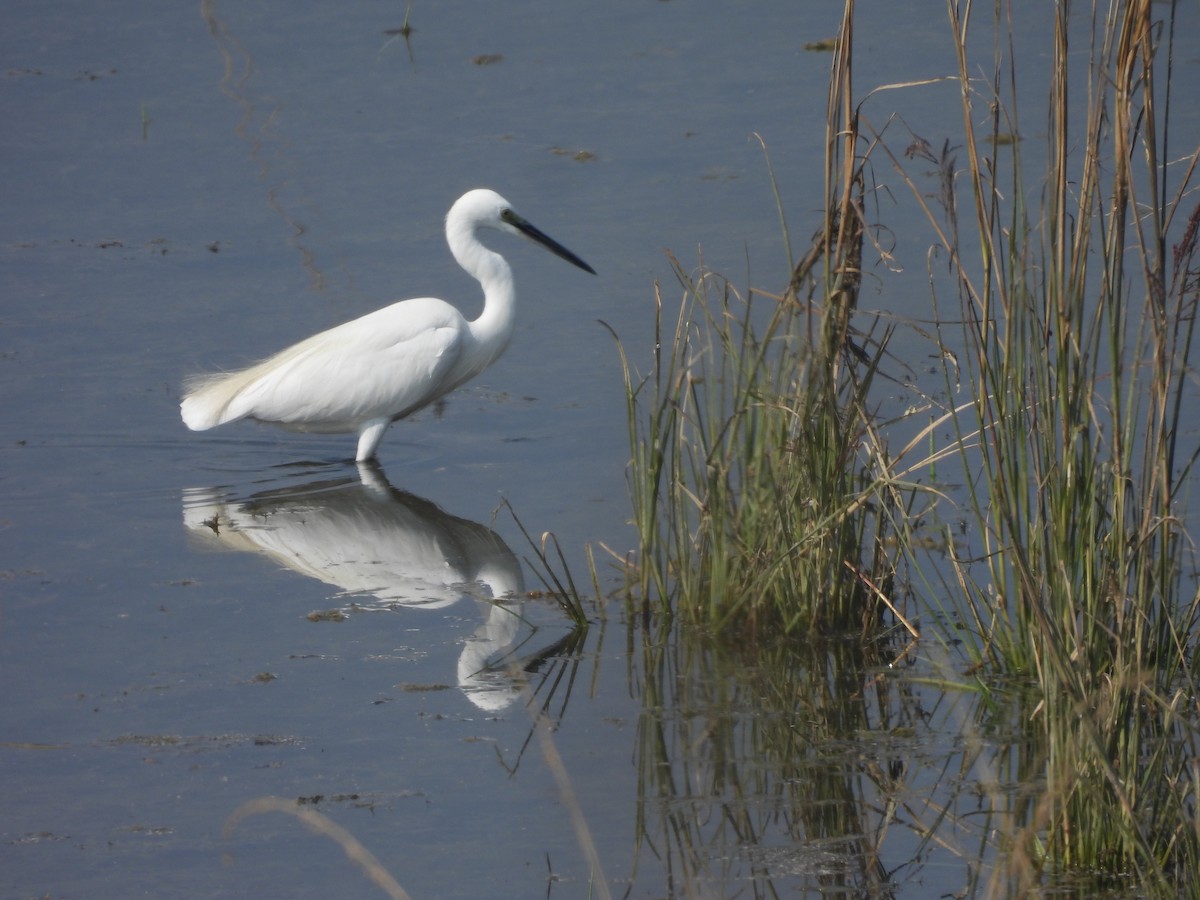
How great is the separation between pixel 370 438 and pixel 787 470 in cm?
268

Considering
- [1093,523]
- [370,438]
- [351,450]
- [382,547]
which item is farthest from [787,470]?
[351,450]

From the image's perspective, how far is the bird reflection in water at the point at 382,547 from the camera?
4.62 m

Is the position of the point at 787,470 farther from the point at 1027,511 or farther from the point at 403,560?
the point at 403,560

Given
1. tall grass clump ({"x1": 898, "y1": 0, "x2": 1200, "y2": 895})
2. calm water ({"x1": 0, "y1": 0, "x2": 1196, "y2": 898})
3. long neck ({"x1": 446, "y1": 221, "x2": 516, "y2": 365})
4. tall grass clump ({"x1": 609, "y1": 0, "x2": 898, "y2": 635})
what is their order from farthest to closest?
long neck ({"x1": 446, "y1": 221, "x2": 516, "y2": 365})
tall grass clump ({"x1": 609, "y1": 0, "x2": 898, "y2": 635})
calm water ({"x1": 0, "y1": 0, "x2": 1196, "y2": 898})
tall grass clump ({"x1": 898, "y1": 0, "x2": 1200, "y2": 895})

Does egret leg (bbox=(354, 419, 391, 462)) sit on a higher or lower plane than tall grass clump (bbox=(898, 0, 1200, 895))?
lower

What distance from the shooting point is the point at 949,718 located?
3.80m

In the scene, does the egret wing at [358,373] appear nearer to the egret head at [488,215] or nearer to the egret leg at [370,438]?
the egret leg at [370,438]

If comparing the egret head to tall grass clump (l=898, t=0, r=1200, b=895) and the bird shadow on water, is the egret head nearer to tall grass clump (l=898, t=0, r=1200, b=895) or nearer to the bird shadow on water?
the bird shadow on water

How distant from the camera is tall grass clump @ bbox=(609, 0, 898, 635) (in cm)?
400

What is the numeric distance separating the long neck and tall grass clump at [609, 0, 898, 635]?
246 cm

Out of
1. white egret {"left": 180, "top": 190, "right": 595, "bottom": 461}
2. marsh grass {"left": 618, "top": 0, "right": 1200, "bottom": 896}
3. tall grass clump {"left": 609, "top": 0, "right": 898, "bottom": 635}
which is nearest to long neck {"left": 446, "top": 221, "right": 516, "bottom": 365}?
white egret {"left": 180, "top": 190, "right": 595, "bottom": 461}

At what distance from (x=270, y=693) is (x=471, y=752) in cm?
70

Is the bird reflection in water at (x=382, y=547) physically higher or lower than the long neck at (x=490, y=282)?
lower

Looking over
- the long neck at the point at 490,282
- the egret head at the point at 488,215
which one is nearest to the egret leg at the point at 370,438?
the long neck at the point at 490,282
